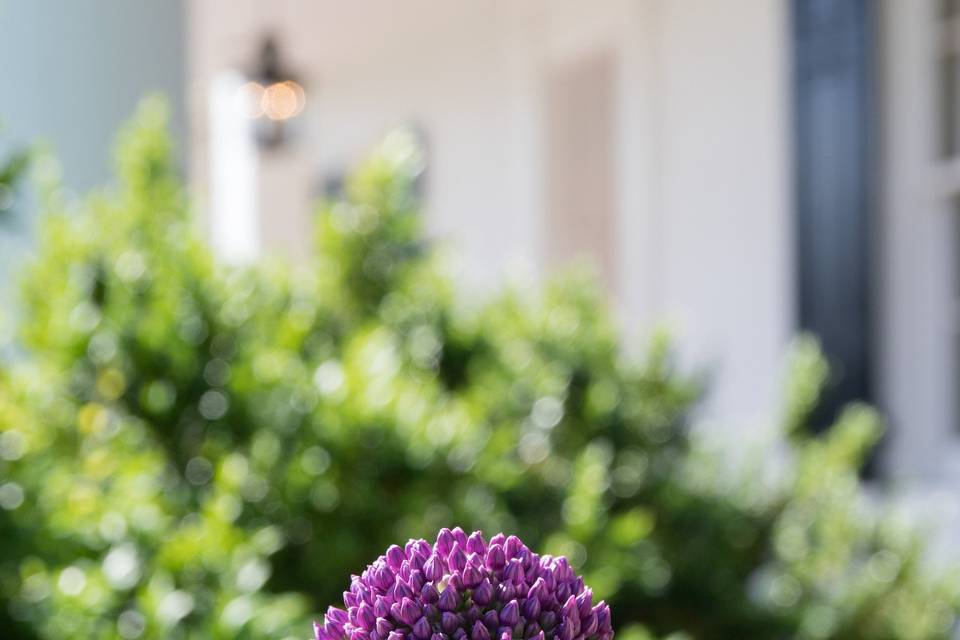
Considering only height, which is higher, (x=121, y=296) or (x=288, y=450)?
(x=121, y=296)

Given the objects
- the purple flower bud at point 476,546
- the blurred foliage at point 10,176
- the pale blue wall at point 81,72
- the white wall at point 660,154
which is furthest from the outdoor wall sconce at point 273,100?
the purple flower bud at point 476,546

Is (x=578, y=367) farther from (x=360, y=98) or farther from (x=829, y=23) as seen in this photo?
(x=360, y=98)

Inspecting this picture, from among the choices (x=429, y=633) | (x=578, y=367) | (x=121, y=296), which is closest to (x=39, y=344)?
(x=121, y=296)

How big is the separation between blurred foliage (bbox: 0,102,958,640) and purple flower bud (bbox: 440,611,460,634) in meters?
0.92

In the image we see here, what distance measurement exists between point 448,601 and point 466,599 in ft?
0.04

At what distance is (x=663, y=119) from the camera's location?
5391 mm

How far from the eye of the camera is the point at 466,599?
24.4 inches

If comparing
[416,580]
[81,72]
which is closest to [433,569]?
[416,580]

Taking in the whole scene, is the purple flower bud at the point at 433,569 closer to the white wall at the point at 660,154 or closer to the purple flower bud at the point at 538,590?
the purple flower bud at the point at 538,590

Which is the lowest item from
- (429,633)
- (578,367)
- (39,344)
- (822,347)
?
(822,347)

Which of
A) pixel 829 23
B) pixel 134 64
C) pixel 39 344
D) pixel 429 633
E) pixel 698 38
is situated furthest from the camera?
pixel 698 38

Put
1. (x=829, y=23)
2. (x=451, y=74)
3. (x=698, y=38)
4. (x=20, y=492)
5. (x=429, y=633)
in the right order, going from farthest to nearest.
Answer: (x=451, y=74) < (x=698, y=38) < (x=829, y=23) < (x=20, y=492) < (x=429, y=633)

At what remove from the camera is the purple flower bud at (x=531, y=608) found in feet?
2.01

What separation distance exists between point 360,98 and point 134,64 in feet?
19.9
